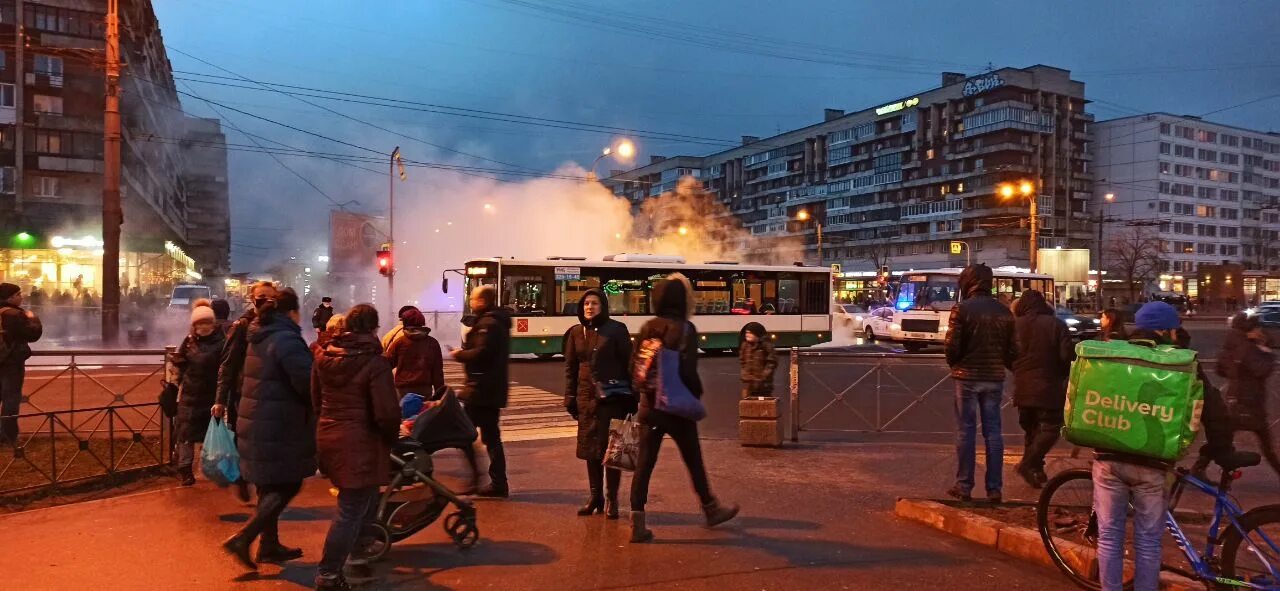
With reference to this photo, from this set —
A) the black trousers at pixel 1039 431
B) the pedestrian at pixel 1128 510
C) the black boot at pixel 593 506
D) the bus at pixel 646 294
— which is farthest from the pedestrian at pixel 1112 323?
the bus at pixel 646 294

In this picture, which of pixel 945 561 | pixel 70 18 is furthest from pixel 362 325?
pixel 70 18

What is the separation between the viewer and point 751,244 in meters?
91.6

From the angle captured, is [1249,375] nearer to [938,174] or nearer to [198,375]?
[198,375]

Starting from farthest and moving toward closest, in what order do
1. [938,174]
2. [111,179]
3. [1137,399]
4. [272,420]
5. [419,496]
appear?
1. [938,174]
2. [111,179]
3. [419,496]
4. [272,420]
5. [1137,399]

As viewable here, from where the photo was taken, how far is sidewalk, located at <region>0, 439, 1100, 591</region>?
4.54 meters

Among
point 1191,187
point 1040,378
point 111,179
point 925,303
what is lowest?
point 1040,378

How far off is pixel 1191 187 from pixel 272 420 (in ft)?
351

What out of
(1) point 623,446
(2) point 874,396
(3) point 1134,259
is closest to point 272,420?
(1) point 623,446

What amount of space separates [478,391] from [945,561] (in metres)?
3.52

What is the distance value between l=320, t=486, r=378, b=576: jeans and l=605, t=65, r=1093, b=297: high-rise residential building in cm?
6490

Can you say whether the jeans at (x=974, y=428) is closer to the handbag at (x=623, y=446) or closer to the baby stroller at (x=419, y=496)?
the handbag at (x=623, y=446)

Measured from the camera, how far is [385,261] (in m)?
25.6

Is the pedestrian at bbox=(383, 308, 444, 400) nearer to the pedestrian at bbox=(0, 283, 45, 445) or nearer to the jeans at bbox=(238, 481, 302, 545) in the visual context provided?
the jeans at bbox=(238, 481, 302, 545)

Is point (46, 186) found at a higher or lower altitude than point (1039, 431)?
higher
